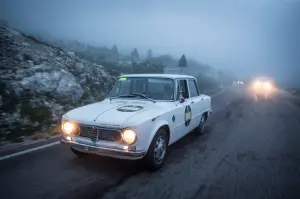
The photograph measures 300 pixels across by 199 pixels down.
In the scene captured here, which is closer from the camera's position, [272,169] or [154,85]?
[272,169]

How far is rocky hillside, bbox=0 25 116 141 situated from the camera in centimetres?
823

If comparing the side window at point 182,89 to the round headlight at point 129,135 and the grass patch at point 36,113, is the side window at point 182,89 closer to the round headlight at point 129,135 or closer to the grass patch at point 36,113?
the round headlight at point 129,135

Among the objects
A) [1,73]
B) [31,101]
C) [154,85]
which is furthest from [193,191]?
[1,73]

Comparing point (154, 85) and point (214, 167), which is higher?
point (154, 85)

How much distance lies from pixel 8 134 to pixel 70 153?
8.29 feet

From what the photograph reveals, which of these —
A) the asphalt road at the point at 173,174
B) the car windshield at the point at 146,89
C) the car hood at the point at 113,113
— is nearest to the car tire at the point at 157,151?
the asphalt road at the point at 173,174

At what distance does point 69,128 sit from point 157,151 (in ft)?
5.42

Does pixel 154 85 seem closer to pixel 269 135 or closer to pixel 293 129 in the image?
pixel 269 135

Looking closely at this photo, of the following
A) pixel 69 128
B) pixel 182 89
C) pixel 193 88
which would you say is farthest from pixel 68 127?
pixel 193 88

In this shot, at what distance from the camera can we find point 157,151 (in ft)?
15.3

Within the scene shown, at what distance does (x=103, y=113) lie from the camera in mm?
4504

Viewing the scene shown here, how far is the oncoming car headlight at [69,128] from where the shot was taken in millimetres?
4469

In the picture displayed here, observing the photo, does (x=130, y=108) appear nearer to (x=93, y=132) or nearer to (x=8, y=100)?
(x=93, y=132)

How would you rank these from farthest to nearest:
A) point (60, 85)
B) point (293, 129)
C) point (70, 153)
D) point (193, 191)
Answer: point (60, 85) → point (293, 129) → point (70, 153) → point (193, 191)
